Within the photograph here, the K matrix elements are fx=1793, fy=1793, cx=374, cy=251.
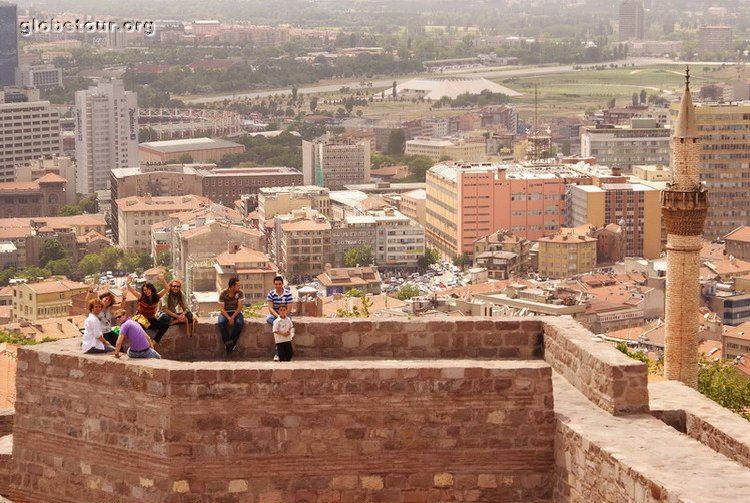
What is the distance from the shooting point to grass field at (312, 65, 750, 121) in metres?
118

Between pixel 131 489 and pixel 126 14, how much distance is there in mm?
197783

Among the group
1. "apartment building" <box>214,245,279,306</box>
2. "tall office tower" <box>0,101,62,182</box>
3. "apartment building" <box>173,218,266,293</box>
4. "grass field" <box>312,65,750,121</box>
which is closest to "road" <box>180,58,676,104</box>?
"grass field" <box>312,65,750,121</box>

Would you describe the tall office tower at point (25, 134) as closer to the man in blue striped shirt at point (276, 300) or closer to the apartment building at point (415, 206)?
the apartment building at point (415, 206)

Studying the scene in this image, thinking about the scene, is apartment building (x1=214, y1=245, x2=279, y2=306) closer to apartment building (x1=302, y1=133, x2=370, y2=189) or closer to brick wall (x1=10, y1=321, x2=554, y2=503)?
apartment building (x1=302, y1=133, x2=370, y2=189)

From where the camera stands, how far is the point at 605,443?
517 centimetres

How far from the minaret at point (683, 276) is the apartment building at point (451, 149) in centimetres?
7460

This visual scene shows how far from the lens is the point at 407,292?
175 ft

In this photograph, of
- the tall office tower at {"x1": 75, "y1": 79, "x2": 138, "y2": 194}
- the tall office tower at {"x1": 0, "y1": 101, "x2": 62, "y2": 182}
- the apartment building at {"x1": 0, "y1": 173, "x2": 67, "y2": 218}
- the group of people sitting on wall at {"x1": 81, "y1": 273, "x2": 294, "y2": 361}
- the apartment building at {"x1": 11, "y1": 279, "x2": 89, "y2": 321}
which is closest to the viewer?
the group of people sitting on wall at {"x1": 81, "y1": 273, "x2": 294, "y2": 361}

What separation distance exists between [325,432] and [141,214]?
66011mm

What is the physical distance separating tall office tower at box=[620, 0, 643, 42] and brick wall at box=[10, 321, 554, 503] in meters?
175

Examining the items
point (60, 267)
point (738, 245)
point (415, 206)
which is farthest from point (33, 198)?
point (738, 245)

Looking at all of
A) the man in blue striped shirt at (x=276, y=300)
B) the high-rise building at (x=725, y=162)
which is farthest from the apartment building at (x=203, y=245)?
the man in blue striped shirt at (x=276, y=300)

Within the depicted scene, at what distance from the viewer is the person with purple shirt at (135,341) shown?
18.5 feet

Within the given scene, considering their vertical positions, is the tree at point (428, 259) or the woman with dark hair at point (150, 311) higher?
the woman with dark hair at point (150, 311)
